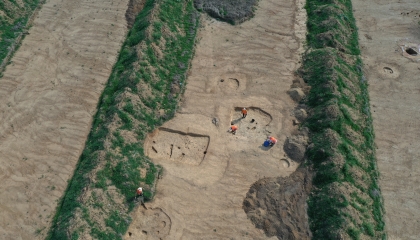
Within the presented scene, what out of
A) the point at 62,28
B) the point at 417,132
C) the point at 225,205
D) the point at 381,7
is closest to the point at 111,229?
the point at 225,205

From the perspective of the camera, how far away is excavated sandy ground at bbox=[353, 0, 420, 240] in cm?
2964

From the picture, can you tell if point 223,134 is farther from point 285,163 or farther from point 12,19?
point 12,19

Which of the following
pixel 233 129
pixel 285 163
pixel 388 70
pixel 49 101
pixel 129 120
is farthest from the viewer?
pixel 388 70

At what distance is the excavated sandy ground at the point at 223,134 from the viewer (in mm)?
28062

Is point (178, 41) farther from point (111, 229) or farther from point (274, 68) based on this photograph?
point (111, 229)

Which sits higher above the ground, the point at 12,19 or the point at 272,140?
the point at 12,19

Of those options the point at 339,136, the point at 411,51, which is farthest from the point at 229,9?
the point at 411,51

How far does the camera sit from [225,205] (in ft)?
94.9

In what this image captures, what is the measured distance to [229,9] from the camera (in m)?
44.6

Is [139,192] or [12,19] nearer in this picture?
[139,192]

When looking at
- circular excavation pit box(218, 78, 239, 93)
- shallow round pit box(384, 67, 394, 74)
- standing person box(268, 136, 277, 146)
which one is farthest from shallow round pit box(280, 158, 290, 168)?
shallow round pit box(384, 67, 394, 74)

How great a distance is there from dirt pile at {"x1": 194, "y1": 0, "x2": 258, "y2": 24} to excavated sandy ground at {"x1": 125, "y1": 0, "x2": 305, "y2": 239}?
3.26 feet

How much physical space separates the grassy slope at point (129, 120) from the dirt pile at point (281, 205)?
338 inches

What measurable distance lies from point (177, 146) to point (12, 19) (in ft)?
86.7
